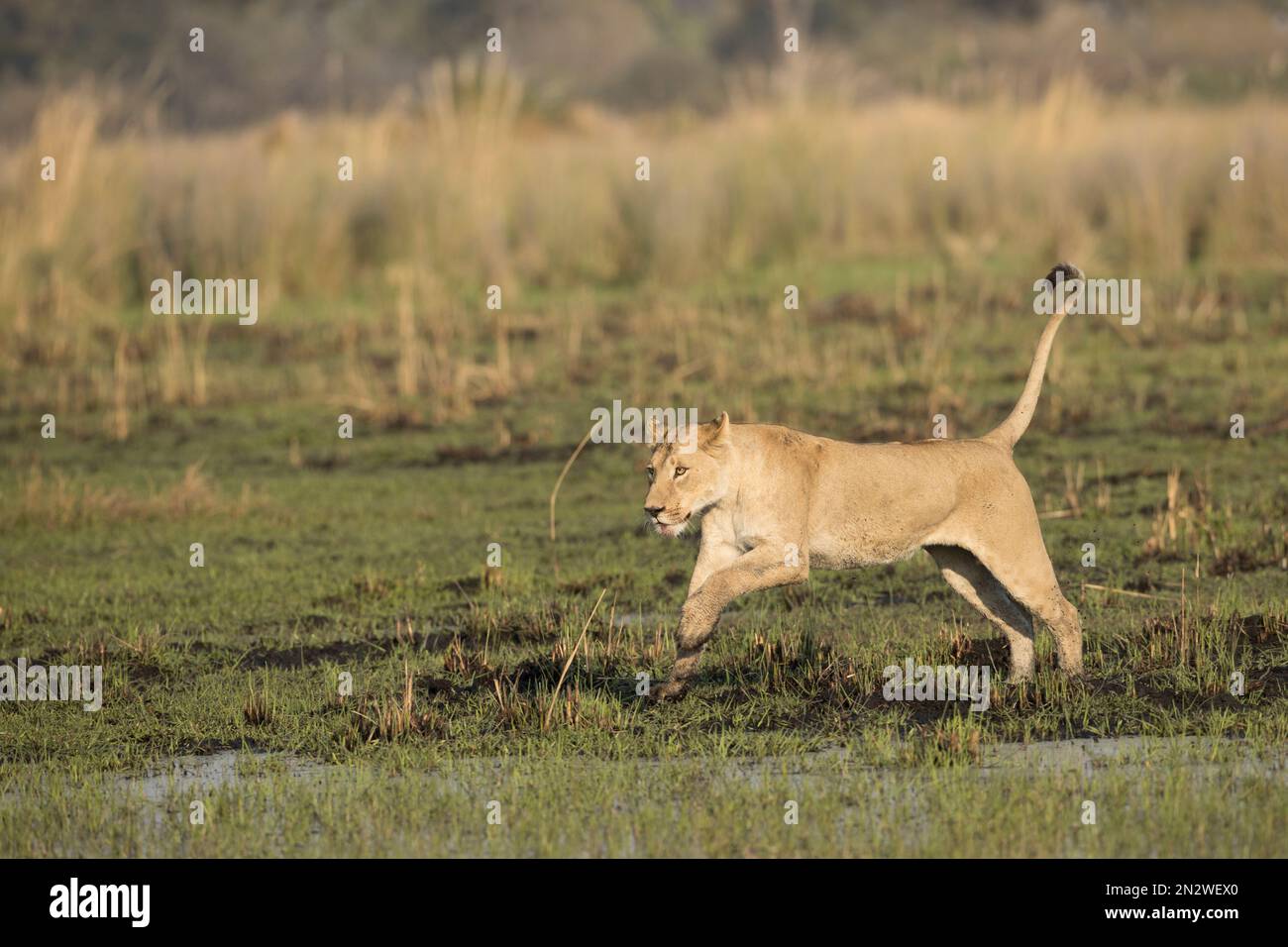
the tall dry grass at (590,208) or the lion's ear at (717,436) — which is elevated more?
the tall dry grass at (590,208)

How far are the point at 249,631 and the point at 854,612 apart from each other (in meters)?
2.56

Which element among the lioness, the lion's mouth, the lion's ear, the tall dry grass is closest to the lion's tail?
the lioness

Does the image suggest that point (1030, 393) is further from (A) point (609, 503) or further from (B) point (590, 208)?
(B) point (590, 208)

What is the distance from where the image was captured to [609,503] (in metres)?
11.6

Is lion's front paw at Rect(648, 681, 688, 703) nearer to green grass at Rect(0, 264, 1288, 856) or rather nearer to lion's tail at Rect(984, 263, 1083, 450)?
green grass at Rect(0, 264, 1288, 856)

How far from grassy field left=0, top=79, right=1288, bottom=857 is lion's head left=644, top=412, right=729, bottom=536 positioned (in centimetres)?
79

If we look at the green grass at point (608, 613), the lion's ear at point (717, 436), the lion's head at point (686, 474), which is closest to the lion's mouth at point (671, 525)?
the lion's head at point (686, 474)

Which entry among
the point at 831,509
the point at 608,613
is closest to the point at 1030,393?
the point at 831,509

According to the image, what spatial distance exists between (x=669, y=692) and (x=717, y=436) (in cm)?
102

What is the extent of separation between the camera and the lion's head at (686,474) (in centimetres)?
665

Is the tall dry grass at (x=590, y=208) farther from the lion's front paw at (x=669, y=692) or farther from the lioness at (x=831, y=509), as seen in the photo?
the lioness at (x=831, y=509)

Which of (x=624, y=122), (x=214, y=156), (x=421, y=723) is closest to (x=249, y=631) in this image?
(x=421, y=723)
